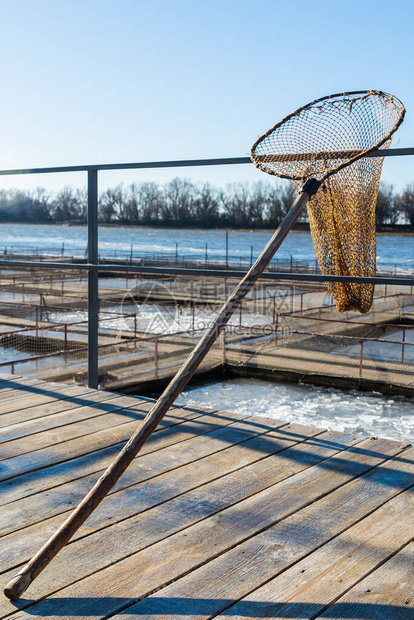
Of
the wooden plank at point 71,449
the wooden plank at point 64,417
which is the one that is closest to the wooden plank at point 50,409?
the wooden plank at point 64,417

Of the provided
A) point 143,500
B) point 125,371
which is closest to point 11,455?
point 143,500

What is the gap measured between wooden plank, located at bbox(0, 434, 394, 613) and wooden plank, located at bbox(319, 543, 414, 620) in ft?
1.11

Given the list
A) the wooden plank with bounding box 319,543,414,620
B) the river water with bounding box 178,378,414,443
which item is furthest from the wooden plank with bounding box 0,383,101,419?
the river water with bounding box 178,378,414,443

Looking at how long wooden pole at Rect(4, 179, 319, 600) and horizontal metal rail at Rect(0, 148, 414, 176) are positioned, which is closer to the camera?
long wooden pole at Rect(4, 179, 319, 600)

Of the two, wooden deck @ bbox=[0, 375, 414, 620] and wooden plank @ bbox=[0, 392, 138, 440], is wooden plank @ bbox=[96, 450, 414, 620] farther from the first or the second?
wooden plank @ bbox=[0, 392, 138, 440]

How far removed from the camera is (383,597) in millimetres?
1333

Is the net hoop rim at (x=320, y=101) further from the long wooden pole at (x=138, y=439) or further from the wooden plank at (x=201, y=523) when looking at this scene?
the wooden plank at (x=201, y=523)

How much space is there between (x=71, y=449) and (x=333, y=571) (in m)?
1.13

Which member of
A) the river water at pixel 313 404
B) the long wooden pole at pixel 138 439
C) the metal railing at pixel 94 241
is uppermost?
the metal railing at pixel 94 241

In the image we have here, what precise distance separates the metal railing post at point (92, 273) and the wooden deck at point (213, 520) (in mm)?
540

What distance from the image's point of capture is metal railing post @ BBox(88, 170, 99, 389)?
9.65 feet

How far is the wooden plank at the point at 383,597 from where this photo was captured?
4.17ft

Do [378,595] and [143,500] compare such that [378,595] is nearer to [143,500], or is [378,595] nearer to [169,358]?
[143,500]

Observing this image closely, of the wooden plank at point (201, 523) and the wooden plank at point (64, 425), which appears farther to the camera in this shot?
the wooden plank at point (64, 425)
